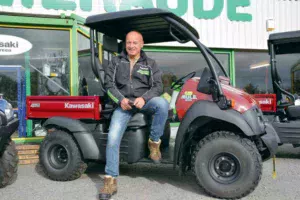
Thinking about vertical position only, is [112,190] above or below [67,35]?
below

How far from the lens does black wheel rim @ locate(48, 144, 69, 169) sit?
4.43 metres

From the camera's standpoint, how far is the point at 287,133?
5328 millimetres

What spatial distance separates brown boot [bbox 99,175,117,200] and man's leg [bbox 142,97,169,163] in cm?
58

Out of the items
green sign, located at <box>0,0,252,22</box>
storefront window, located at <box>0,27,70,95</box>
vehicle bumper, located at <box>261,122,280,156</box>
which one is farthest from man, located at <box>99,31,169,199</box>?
green sign, located at <box>0,0,252,22</box>

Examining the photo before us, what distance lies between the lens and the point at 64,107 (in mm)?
4461

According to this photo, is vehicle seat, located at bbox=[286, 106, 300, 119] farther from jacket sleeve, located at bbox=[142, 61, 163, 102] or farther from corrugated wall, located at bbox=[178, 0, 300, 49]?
corrugated wall, located at bbox=[178, 0, 300, 49]

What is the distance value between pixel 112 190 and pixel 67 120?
48.0 inches

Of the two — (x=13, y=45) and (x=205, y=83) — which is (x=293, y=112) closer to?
(x=205, y=83)

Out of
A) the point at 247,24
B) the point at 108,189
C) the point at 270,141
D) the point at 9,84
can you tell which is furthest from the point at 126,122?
the point at 247,24

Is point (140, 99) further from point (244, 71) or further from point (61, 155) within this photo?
point (244, 71)

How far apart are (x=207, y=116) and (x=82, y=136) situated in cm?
166

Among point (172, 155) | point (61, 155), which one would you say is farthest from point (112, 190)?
point (61, 155)

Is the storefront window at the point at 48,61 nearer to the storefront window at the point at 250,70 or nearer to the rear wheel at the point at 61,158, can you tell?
the rear wheel at the point at 61,158

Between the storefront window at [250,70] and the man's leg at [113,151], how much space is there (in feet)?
21.1
